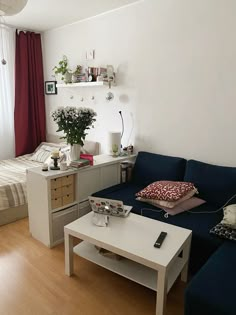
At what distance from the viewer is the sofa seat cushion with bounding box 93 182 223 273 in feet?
6.03

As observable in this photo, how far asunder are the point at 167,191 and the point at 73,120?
113 cm

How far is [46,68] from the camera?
13.7 feet

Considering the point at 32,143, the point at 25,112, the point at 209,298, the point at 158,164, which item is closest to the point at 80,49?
the point at 25,112

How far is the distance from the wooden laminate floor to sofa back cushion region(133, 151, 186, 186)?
1080mm

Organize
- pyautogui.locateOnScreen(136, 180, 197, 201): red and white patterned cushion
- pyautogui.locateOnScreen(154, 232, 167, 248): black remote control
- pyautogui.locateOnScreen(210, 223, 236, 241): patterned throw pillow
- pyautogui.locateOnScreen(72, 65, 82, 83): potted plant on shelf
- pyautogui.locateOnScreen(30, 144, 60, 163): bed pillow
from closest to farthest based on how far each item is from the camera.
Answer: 1. pyautogui.locateOnScreen(154, 232, 167, 248): black remote control
2. pyautogui.locateOnScreen(210, 223, 236, 241): patterned throw pillow
3. pyautogui.locateOnScreen(136, 180, 197, 201): red and white patterned cushion
4. pyautogui.locateOnScreen(72, 65, 82, 83): potted plant on shelf
5. pyautogui.locateOnScreen(30, 144, 60, 163): bed pillow

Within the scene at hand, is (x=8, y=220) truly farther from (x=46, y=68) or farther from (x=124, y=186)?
(x=46, y=68)

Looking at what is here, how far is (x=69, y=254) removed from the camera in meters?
1.95

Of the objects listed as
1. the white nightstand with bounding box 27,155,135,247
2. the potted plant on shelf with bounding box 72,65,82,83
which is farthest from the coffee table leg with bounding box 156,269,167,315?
the potted plant on shelf with bounding box 72,65,82,83

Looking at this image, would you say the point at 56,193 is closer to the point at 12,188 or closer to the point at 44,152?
the point at 12,188

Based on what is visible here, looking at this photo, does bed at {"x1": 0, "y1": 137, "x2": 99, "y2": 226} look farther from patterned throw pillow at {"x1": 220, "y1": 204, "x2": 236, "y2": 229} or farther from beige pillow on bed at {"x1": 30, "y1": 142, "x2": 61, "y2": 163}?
patterned throw pillow at {"x1": 220, "y1": 204, "x2": 236, "y2": 229}

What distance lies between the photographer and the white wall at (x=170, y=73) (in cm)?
238

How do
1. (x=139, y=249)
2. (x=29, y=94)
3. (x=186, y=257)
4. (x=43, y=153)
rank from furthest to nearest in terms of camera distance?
(x=29, y=94)
(x=43, y=153)
(x=186, y=257)
(x=139, y=249)

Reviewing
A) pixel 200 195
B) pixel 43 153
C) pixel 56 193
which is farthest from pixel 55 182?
pixel 43 153

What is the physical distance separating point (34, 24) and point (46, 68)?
27.1 inches
